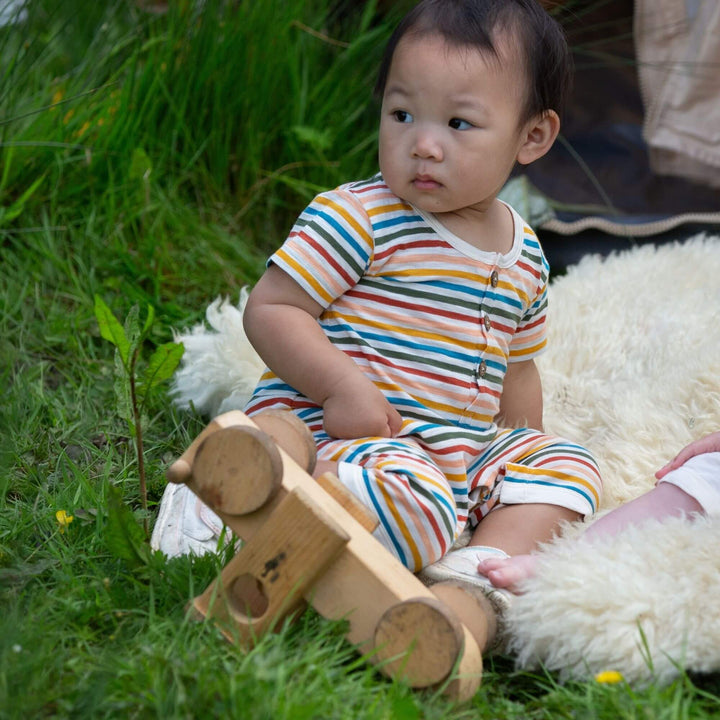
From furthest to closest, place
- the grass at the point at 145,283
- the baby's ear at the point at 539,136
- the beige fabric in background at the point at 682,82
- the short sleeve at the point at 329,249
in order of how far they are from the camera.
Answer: the beige fabric in background at the point at 682,82, the baby's ear at the point at 539,136, the short sleeve at the point at 329,249, the grass at the point at 145,283

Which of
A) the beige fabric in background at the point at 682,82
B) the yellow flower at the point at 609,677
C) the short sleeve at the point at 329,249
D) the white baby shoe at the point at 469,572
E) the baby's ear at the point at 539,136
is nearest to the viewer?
the yellow flower at the point at 609,677

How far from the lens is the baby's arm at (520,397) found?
1818 mm

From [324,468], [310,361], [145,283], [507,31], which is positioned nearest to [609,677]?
[324,468]

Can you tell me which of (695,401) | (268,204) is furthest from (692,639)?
(268,204)

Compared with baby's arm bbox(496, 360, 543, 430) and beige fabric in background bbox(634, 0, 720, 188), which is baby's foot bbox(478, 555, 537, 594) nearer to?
baby's arm bbox(496, 360, 543, 430)

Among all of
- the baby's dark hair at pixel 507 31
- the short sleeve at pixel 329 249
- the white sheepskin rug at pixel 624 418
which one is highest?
the baby's dark hair at pixel 507 31

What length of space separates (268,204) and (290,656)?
70.8 inches

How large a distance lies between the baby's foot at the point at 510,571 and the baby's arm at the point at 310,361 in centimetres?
25

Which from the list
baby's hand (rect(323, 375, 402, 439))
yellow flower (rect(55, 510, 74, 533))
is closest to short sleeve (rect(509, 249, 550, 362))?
baby's hand (rect(323, 375, 402, 439))

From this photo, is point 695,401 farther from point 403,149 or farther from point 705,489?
point 403,149

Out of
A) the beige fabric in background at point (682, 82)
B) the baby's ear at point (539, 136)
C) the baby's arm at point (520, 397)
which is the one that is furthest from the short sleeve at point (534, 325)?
the beige fabric in background at point (682, 82)

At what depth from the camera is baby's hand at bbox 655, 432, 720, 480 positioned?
157cm

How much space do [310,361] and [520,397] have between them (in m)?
0.53

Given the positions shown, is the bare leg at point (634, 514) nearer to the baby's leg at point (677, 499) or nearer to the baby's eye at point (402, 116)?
the baby's leg at point (677, 499)
